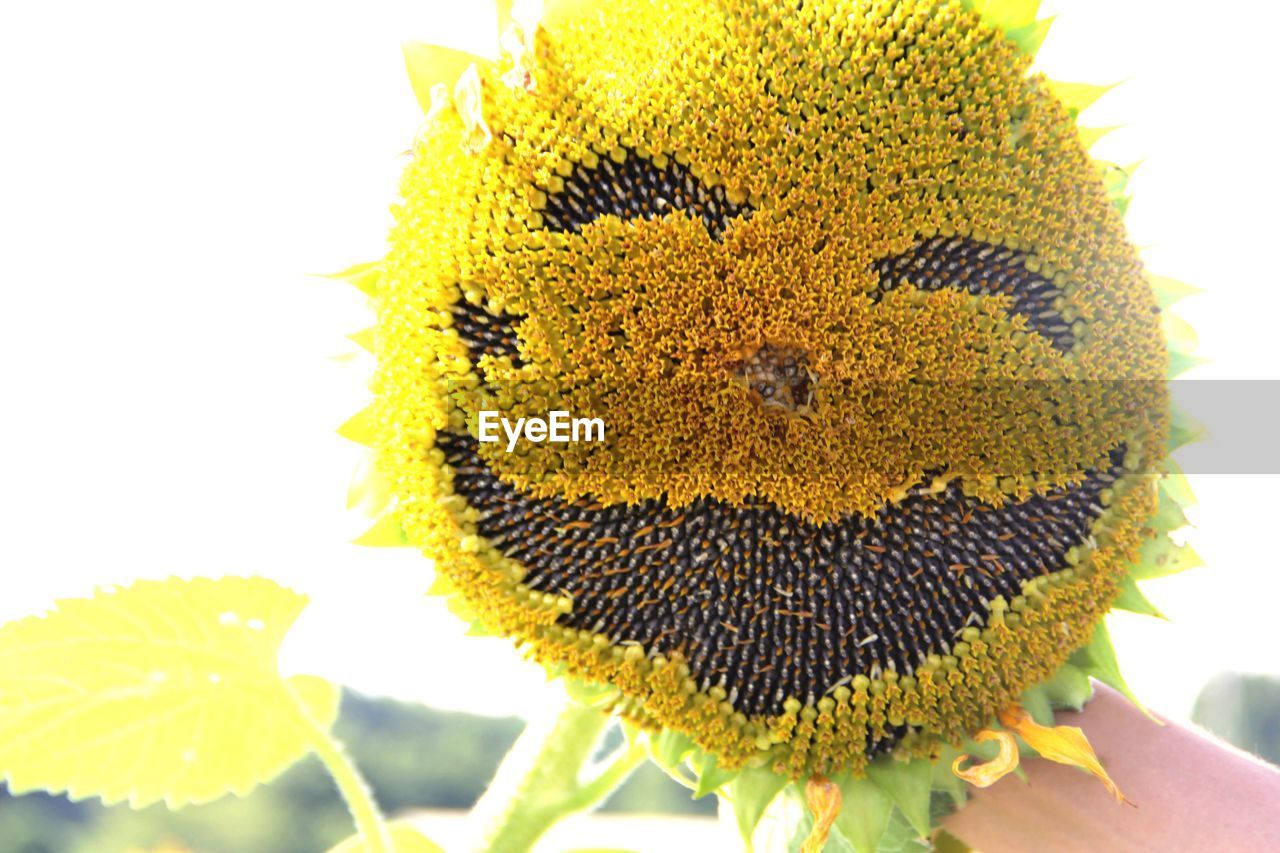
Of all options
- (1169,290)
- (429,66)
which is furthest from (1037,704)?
(429,66)

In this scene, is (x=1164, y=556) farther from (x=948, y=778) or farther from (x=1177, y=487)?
(x=948, y=778)

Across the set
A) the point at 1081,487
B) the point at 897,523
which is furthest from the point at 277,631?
the point at 1081,487

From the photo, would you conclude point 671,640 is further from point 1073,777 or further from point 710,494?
point 1073,777

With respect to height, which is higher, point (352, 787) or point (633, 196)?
point (633, 196)

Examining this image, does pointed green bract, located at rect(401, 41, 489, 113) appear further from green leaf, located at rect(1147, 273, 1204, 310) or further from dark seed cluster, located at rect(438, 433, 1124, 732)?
green leaf, located at rect(1147, 273, 1204, 310)

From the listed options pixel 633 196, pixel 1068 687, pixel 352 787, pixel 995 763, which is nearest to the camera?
pixel 633 196

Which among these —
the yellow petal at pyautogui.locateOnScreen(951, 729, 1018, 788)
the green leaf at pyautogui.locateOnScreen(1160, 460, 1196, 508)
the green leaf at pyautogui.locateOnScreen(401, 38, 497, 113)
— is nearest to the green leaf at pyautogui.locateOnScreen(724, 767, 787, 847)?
the yellow petal at pyautogui.locateOnScreen(951, 729, 1018, 788)
